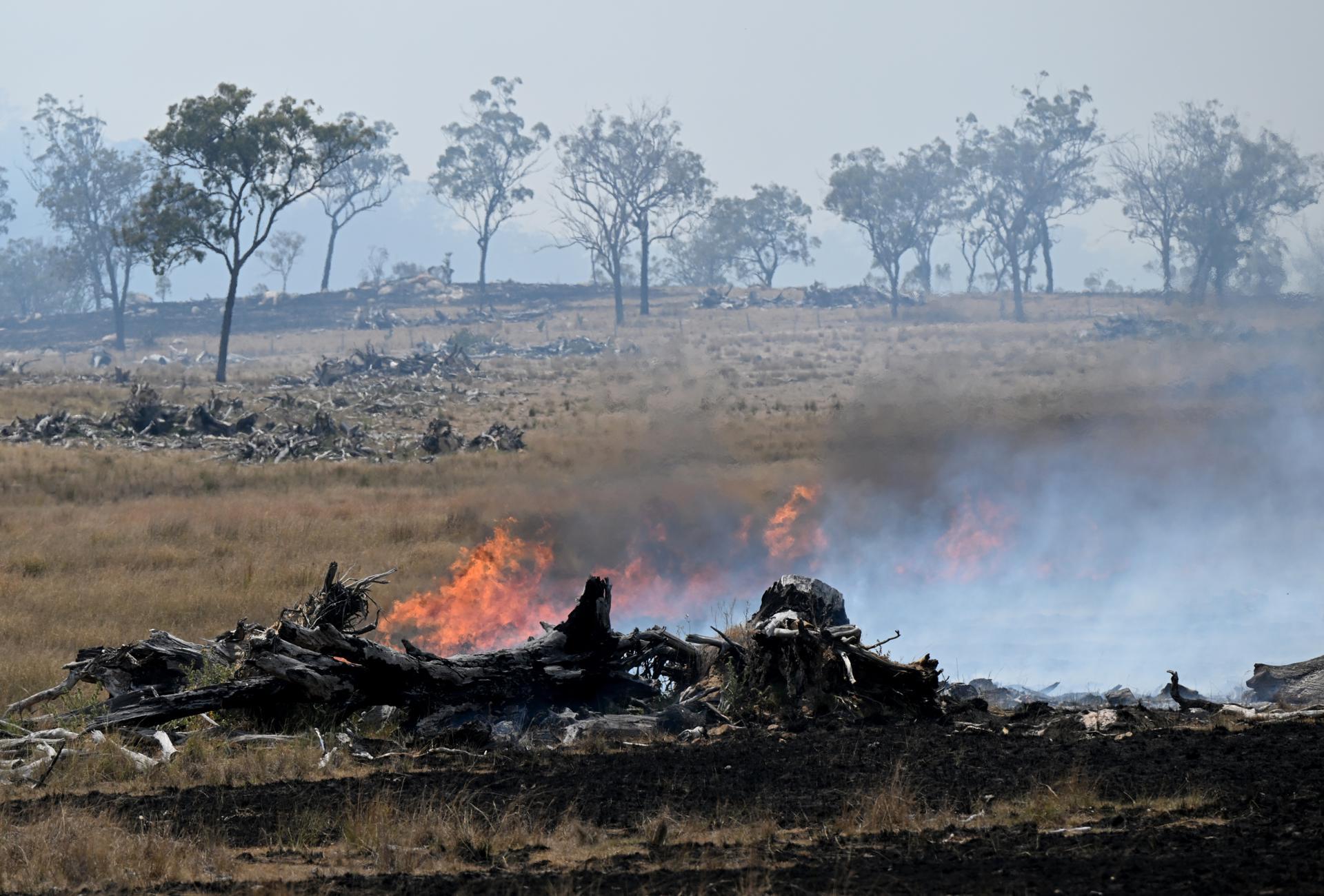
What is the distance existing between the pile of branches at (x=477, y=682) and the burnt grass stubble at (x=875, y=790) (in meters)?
0.72

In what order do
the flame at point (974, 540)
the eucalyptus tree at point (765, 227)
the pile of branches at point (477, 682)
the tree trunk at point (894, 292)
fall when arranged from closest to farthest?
the pile of branches at point (477, 682)
the flame at point (974, 540)
the tree trunk at point (894, 292)
the eucalyptus tree at point (765, 227)

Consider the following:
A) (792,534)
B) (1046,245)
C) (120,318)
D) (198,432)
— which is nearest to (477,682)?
(792,534)

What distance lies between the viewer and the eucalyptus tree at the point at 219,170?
181 ft

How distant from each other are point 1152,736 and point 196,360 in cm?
8275

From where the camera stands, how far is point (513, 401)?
4909cm

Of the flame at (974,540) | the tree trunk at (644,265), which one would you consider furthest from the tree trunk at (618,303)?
the flame at (974,540)

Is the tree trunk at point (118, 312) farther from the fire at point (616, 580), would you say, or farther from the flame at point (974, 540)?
the flame at point (974, 540)

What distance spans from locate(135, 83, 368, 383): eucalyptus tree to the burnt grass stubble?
4728 cm

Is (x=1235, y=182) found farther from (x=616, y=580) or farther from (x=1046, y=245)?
(x=616, y=580)

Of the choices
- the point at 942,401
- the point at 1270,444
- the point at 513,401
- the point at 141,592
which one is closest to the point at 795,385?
the point at 513,401

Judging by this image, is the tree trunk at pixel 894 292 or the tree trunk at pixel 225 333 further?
the tree trunk at pixel 894 292

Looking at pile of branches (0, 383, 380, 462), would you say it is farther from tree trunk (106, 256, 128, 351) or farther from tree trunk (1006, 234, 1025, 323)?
tree trunk (1006, 234, 1025, 323)

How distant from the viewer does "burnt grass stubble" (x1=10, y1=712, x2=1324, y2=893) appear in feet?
24.8

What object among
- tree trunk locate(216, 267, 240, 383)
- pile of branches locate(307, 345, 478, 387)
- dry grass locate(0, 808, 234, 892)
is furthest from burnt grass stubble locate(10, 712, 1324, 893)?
tree trunk locate(216, 267, 240, 383)
